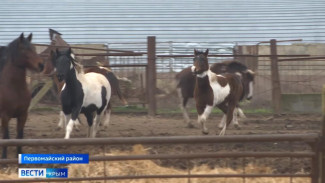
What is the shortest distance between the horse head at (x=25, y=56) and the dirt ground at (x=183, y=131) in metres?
1.40

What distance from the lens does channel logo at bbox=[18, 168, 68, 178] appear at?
18.0 feet

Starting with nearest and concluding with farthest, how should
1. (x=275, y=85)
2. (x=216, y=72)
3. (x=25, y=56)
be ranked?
(x=25, y=56), (x=216, y=72), (x=275, y=85)

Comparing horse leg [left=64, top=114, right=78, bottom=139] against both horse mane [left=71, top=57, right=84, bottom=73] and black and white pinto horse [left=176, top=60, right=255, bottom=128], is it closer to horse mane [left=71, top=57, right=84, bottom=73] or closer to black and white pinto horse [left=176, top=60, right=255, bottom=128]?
horse mane [left=71, top=57, right=84, bottom=73]

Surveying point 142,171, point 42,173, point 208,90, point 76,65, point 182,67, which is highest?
point 76,65

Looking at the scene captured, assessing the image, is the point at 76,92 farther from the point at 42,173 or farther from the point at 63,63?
the point at 42,173

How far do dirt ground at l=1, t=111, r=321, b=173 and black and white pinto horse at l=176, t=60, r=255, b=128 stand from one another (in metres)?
0.39

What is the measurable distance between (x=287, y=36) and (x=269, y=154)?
13.9 metres

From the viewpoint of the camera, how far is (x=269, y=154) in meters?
5.49

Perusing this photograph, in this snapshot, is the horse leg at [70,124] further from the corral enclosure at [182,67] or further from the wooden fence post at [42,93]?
the wooden fence post at [42,93]

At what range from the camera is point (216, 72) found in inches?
546

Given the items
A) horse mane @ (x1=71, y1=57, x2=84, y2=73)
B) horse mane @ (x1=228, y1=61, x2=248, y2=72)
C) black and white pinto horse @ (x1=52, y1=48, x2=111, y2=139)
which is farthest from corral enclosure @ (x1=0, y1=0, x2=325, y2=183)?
horse mane @ (x1=71, y1=57, x2=84, y2=73)

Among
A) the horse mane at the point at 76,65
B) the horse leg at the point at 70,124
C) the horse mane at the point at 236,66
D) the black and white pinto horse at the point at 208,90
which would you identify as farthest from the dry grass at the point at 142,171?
the horse mane at the point at 236,66

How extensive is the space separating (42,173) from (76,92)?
14.1 feet

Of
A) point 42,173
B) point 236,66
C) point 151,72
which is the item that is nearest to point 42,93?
point 151,72
